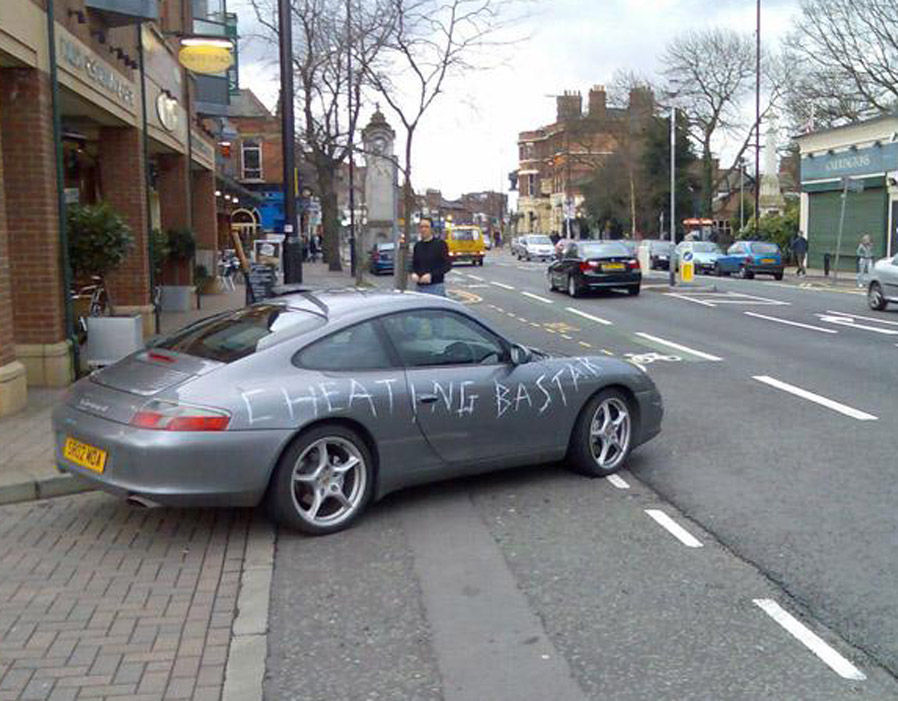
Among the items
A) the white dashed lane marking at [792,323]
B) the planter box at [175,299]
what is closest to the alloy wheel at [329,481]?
the white dashed lane marking at [792,323]

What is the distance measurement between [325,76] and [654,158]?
4085cm

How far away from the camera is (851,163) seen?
127 ft

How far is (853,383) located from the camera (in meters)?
11.1

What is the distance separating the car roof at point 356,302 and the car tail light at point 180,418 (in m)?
1.09

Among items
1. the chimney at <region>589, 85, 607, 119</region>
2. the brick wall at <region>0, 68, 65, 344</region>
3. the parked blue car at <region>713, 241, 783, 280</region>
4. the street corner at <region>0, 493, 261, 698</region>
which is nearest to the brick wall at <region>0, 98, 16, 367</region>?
the brick wall at <region>0, 68, 65, 344</region>

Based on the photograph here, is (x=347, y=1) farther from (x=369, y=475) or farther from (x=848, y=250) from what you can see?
(x=848, y=250)

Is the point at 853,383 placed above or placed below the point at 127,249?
below

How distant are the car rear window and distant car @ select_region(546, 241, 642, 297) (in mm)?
19417

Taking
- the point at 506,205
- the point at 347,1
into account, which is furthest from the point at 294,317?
the point at 506,205

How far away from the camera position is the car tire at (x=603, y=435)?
691 cm

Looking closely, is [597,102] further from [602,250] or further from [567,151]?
[602,250]

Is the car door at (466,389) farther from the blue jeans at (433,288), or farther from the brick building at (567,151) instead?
the brick building at (567,151)

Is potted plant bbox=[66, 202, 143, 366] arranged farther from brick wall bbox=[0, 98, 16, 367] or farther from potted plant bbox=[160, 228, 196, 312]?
potted plant bbox=[160, 228, 196, 312]

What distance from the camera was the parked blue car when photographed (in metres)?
36.3
